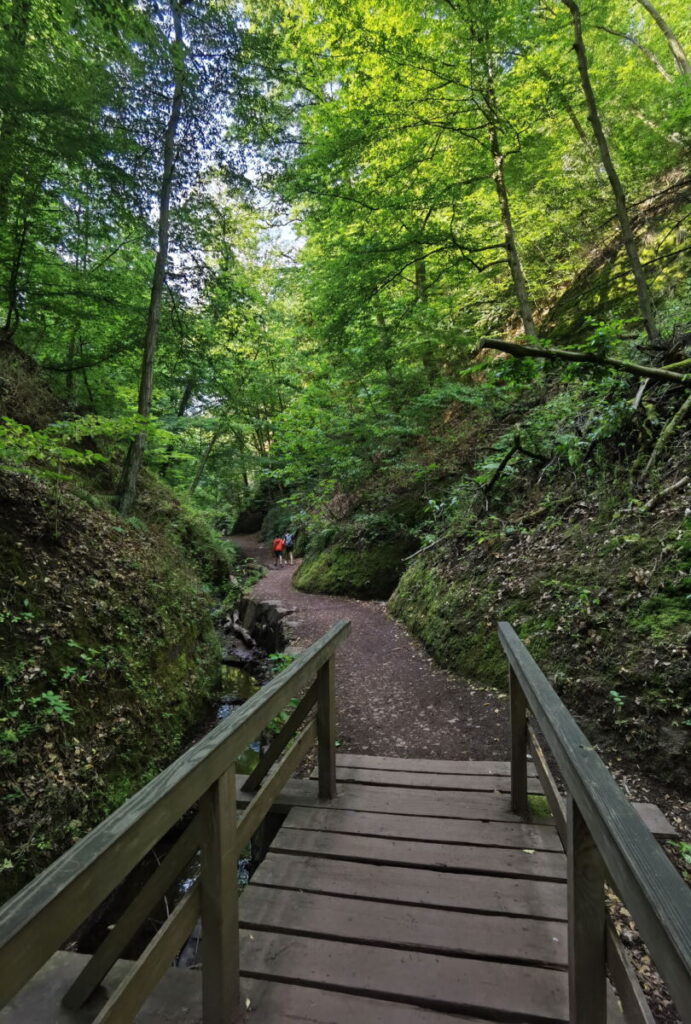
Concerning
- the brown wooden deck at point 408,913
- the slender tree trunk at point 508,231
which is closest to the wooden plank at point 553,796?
the brown wooden deck at point 408,913

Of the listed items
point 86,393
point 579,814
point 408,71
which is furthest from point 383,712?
point 408,71

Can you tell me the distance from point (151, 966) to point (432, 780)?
2.60 m

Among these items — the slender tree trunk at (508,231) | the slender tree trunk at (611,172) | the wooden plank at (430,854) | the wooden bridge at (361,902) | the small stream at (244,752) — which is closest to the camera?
the wooden bridge at (361,902)

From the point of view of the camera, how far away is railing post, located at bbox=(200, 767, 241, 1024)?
185 centimetres

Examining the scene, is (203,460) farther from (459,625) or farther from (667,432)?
(667,432)

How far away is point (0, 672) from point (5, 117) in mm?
8265

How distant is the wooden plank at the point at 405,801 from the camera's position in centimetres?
331

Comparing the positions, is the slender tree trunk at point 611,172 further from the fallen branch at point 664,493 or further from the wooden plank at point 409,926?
the wooden plank at point 409,926

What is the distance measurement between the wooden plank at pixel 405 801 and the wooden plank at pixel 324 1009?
4.35 feet

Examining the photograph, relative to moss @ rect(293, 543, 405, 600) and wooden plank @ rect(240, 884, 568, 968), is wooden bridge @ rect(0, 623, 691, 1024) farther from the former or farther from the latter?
moss @ rect(293, 543, 405, 600)

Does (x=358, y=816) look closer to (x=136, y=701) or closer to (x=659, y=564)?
(x=136, y=701)

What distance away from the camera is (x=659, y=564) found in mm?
4801

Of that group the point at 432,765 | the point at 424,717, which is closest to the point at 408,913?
the point at 432,765

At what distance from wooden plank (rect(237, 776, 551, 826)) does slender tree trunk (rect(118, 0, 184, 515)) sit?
714cm
